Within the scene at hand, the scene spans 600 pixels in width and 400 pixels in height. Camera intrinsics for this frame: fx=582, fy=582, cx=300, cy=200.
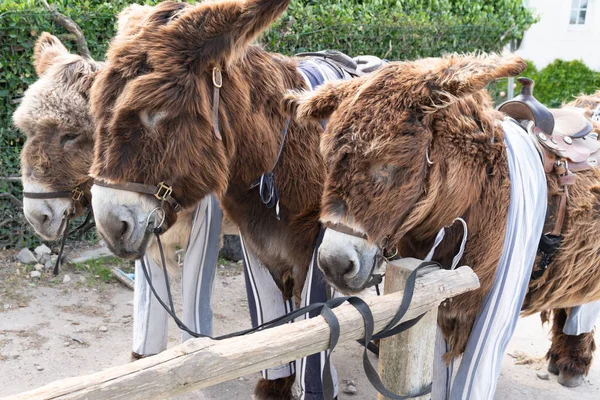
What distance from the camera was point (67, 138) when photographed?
3.15 metres

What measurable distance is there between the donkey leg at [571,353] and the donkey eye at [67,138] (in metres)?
3.16

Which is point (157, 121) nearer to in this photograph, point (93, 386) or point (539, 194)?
point (93, 386)

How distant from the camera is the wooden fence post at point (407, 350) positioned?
2.13m

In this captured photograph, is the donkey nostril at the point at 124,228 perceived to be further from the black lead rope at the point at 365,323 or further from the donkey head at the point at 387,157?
the donkey head at the point at 387,157

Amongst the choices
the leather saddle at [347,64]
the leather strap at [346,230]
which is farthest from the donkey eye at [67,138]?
→ the leather strap at [346,230]

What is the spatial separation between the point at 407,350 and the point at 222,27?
1.44 meters

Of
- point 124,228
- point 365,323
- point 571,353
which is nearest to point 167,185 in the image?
point 124,228

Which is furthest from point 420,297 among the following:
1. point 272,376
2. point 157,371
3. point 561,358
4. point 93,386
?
point 561,358

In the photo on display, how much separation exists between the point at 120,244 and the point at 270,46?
3887 mm

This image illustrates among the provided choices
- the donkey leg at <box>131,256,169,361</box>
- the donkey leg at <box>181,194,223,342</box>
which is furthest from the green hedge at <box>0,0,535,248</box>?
the donkey leg at <box>131,256,169,361</box>

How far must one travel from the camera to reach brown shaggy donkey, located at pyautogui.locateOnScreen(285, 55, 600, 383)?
6.66ft

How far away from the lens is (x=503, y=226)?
7.52ft

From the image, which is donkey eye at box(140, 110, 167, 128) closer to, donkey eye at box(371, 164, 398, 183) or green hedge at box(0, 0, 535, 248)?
donkey eye at box(371, 164, 398, 183)

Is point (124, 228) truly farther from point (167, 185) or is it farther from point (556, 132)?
point (556, 132)
